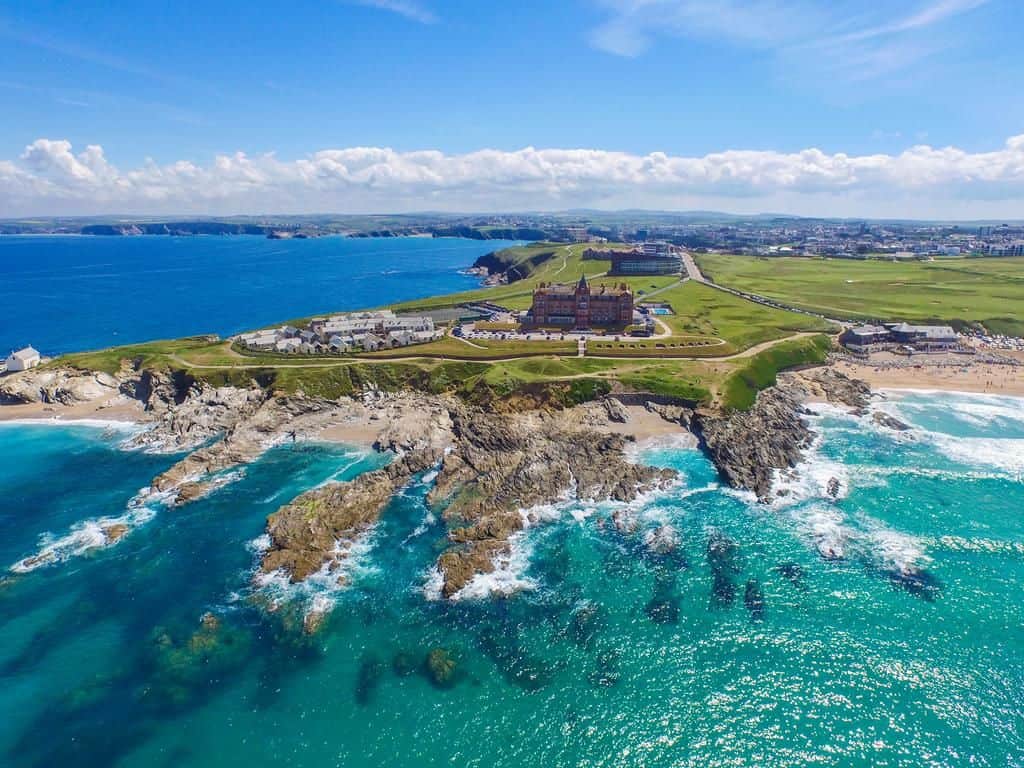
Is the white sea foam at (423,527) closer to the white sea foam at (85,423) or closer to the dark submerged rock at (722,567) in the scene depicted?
the dark submerged rock at (722,567)

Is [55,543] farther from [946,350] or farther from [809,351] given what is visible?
[946,350]

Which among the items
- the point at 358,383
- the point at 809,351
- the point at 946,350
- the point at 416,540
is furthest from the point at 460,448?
the point at 946,350

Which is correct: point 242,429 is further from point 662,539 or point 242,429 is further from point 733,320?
point 733,320

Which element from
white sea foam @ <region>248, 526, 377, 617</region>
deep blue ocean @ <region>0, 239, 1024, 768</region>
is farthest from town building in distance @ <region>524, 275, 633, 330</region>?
white sea foam @ <region>248, 526, 377, 617</region>

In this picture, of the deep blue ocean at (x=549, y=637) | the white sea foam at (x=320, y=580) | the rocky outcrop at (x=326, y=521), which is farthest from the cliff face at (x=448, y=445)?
the deep blue ocean at (x=549, y=637)

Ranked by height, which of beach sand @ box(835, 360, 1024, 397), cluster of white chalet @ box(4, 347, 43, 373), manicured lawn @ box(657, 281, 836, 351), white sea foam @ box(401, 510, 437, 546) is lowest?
white sea foam @ box(401, 510, 437, 546)

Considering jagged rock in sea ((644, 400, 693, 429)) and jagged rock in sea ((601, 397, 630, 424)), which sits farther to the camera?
jagged rock in sea ((601, 397, 630, 424))

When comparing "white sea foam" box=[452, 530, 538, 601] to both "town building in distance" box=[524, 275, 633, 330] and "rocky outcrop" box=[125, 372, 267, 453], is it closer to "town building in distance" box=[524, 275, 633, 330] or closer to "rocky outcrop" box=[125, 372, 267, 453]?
"rocky outcrop" box=[125, 372, 267, 453]
